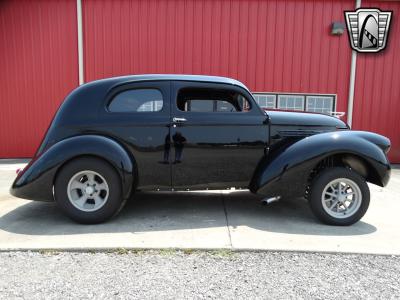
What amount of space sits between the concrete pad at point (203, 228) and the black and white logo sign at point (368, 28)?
486 cm

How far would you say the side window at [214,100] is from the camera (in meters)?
4.38

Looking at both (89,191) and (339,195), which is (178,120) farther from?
(339,195)

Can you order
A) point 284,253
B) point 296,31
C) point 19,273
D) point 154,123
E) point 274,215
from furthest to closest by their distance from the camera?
point 296,31 → point 274,215 → point 154,123 → point 284,253 → point 19,273

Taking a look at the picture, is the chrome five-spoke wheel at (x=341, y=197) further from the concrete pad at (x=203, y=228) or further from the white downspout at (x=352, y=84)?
the white downspout at (x=352, y=84)

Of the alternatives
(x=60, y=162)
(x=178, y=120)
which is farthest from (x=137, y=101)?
(x=60, y=162)

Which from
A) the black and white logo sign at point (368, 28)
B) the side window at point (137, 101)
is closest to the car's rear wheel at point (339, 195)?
the side window at point (137, 101)

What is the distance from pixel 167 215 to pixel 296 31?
6228mm

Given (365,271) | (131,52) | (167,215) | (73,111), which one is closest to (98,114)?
(73,111)

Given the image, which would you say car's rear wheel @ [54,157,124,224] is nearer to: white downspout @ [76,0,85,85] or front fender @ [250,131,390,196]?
front fender @ [250,131,390,196]

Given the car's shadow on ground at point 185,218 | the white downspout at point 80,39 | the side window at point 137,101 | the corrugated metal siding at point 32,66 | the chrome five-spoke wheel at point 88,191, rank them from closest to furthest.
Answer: the car's shadow on ground at point 185,218
the chrome five-spoke wheel at point 88,191
the side window at point 137,101
the white downspout at point 80,39
the corrugated metal siding at point 32,66

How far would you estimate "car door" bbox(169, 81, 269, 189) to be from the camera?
4121 millimetres

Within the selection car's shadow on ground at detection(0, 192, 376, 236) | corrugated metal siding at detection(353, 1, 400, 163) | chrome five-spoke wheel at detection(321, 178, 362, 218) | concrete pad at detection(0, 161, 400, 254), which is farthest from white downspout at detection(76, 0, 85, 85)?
corrugated metal siding at detection(353, 1, 400, 163)

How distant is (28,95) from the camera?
8.52 m

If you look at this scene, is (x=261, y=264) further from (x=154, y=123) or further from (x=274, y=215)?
(x=154, y=123)
